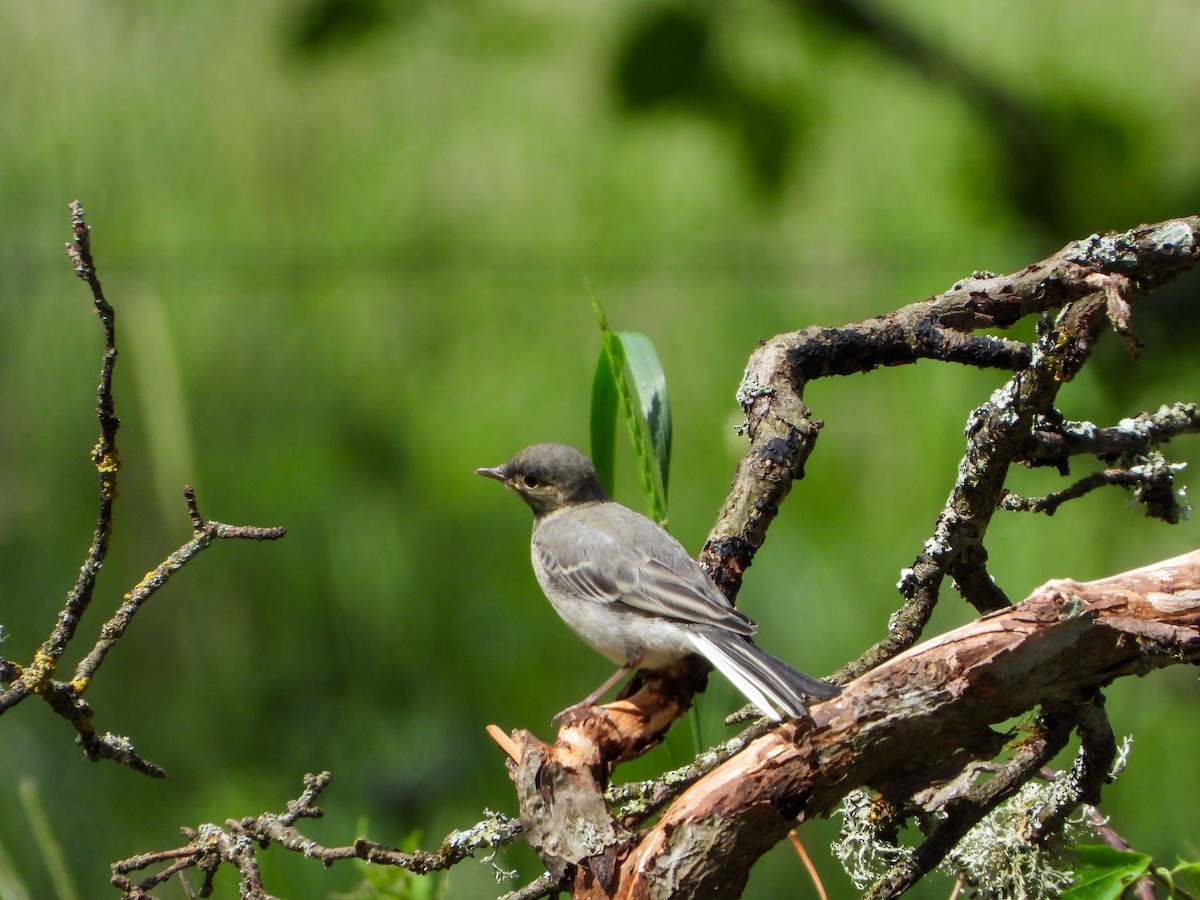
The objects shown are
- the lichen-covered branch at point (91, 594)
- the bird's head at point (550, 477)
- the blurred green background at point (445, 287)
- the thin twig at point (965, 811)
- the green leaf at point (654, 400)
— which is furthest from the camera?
the blurred green background at point (445, 287)

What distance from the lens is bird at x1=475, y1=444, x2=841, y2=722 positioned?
1.03 m

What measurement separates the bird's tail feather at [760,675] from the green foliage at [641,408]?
24cm

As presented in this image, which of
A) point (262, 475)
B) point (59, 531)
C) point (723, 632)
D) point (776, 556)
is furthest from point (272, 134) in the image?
point (723, 632)

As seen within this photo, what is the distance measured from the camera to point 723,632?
1.16m

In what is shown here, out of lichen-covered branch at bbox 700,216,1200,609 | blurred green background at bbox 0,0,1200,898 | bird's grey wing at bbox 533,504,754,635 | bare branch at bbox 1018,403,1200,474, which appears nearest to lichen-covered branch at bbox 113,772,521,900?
bird's grey wing at bbox 533,504,754,635

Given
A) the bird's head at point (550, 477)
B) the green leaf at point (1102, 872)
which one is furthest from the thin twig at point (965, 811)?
the bird's head at point (550, 477)

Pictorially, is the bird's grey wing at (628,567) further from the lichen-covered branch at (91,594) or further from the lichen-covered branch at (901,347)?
the lichen-covered branch at (91,594)

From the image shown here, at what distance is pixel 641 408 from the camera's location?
139cm

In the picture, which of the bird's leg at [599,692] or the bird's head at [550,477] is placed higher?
the bird's head at [550,477]

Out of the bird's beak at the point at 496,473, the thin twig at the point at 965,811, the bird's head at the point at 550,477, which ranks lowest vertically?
the thin twig at the point at 965,811

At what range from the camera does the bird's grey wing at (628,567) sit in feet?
3.93

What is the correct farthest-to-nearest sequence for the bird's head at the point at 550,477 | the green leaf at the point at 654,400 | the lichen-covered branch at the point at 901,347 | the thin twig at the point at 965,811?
the bird's head at the point at 550,477 < the green leaf at the point at 654,400 < the lichen-covered branch at the point at 901,347 < the thin twig at the point at 965,811

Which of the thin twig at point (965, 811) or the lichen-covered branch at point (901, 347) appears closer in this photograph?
the thin twig at point (965, 811)

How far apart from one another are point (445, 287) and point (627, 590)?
97 centimetres
